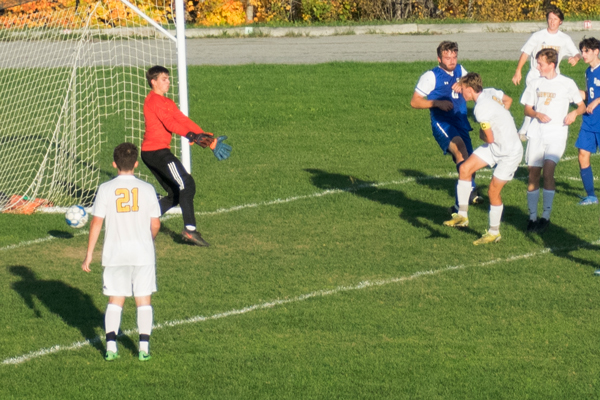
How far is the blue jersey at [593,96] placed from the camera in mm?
11016

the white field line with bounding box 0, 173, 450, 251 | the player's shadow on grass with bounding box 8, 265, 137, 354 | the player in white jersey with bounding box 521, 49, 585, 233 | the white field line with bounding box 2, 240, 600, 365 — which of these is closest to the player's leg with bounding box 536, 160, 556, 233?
the player in white jersey with bounding box 521, 49, 585, 233

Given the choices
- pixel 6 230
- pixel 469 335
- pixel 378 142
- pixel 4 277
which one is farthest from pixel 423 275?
pixel 378 142

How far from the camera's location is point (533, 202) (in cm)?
1005

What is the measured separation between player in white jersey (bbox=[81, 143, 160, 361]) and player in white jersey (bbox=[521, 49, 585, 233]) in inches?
211

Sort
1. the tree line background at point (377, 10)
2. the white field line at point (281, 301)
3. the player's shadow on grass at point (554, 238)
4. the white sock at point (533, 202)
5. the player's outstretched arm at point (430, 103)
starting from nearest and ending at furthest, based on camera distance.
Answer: the white field line at point (281, 301), the player's shadow on grass at point (554, 238), the white sock at point (533, 202), the player's outstretched arm at point (430, 103), the tree line background at point (377, 10)

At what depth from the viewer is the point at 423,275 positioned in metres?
8.58

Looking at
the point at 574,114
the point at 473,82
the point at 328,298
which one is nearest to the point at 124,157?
the point at 328,298

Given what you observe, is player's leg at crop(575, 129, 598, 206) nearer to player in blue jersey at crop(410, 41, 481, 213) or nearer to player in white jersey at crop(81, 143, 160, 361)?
player in blue jersey at crop(410, 41, 481, 213)

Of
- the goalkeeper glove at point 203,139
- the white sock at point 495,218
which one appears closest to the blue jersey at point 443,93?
the white sock at point 495,218

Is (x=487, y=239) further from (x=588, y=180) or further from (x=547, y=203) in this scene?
(x=588, y=180)

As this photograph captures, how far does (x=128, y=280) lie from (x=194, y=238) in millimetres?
3418

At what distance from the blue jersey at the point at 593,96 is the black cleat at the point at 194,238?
525 cm

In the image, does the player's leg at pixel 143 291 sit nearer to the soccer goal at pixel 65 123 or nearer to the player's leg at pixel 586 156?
the soccer goal at pixel 65 123

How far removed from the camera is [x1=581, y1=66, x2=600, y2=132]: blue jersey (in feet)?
36.1
